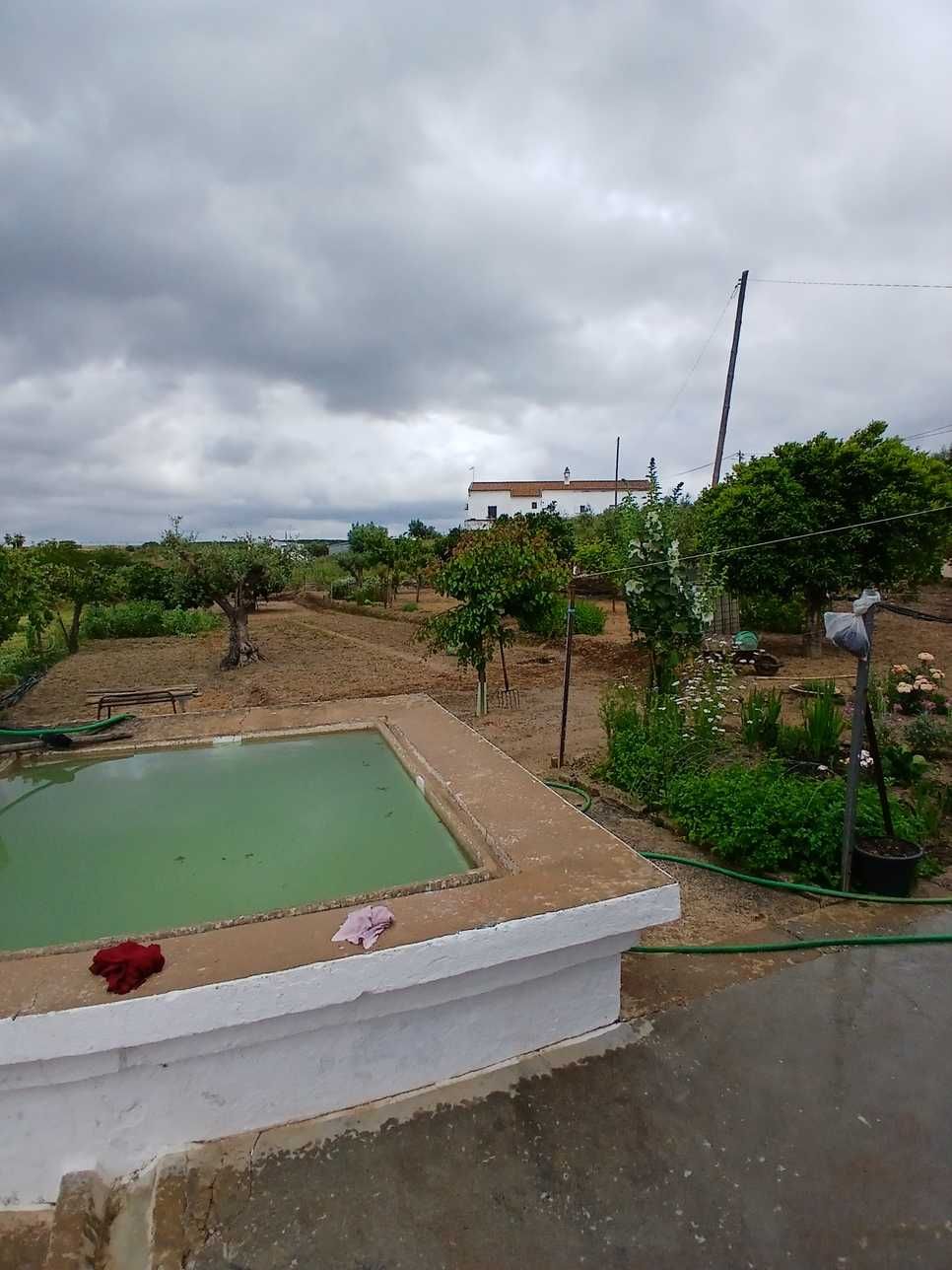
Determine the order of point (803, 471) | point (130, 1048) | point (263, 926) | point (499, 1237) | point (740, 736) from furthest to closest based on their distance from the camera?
point (803, 471) → point (740, 736) → point (263, 926) → point (130, 1048) → point (499, 1237)

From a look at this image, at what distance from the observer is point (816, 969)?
2.65 metres

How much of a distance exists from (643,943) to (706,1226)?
127 centimetres

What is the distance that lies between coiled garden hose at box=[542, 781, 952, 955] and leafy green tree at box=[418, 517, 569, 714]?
3.72 m

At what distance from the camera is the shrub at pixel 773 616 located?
1356 cm

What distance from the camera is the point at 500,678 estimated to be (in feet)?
34.2

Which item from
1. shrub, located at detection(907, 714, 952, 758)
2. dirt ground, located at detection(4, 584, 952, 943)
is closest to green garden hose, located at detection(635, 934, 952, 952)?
dirt ground, located at detection(4, 584, 952, 943)

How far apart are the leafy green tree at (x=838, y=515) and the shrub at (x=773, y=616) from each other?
3.09 metres

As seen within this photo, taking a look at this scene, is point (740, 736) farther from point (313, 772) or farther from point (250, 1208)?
point (250, 1208)

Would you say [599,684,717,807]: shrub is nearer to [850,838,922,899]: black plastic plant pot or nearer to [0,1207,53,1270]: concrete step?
[850,838,922,899]: black plastic plant pot

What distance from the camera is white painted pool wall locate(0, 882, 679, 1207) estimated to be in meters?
1.67

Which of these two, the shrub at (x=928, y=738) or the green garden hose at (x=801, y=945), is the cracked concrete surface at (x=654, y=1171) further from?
the shrub at (x=928, y=738)

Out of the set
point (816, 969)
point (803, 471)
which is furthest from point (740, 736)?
point (803, 471)

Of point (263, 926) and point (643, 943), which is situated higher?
point (263, 926)

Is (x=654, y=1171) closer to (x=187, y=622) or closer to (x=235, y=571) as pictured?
(x=235, y=571)
